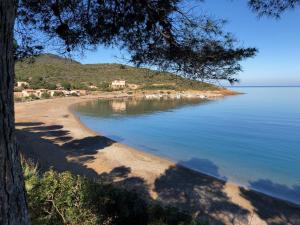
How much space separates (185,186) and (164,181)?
2.86 feet

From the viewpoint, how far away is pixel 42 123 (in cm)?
2694

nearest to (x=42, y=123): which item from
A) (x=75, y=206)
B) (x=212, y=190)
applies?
(x=212, y=190)

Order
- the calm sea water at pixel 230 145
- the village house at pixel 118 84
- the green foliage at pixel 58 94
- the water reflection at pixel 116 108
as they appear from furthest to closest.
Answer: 1. the village house at pixel 118 84
2. the green foliage at pixel 58 94
3. the water reflection at pixel 116 108
4. the calm sea water at pixel 230 145

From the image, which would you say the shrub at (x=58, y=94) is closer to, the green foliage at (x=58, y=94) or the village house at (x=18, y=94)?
the green foliage at (x=58, y=94)

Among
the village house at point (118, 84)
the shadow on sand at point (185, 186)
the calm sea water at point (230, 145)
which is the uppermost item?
the village house at point (118, 84)

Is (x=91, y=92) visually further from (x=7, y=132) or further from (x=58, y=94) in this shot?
(x=7, y=132)

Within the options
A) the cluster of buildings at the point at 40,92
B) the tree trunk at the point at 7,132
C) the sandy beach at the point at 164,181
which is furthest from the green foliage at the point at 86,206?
the cluster of buildings at the point at 40,92

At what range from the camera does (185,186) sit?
12.4 m

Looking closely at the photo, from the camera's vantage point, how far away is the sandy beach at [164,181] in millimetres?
10227

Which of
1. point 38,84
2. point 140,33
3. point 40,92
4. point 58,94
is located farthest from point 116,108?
point 140,33

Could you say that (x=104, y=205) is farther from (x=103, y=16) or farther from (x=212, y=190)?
(x=212, y=190)

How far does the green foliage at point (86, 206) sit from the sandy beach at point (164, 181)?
3823 millimetres

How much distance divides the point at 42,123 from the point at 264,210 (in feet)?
66.3

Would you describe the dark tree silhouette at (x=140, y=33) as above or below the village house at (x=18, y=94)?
above
